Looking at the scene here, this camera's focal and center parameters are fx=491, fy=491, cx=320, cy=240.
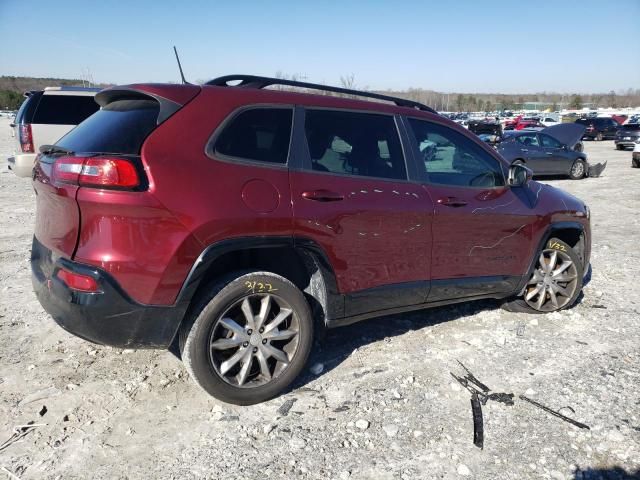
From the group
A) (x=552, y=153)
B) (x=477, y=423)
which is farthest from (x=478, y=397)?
(x=552, y=153)

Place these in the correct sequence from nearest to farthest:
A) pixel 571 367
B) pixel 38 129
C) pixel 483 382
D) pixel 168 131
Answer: pixel 168 131
pixel 483 382
pixel 571 367
pixel 38 129

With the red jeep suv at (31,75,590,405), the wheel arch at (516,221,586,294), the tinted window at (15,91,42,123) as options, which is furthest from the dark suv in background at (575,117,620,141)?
the red jeep suv at (31,75,590,405)

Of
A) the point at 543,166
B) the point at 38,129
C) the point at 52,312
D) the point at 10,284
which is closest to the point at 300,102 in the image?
the point at 52,312

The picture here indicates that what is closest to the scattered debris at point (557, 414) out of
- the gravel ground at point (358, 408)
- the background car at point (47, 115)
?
the gravel ground at point (358, 408)

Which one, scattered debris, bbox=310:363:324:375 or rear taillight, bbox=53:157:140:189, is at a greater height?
rear taillight, bbox=53:157:140:189

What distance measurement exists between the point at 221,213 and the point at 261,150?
49cm

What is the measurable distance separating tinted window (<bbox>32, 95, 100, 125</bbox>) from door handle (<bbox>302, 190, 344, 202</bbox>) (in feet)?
25.4

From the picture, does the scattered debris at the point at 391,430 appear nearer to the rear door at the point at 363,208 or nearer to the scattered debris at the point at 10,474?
the rear door at the point at 363,208

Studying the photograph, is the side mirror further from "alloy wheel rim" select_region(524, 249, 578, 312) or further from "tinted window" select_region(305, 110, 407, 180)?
"tinted window" select_region(305, 110, 407, 180)

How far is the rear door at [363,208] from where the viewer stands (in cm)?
299

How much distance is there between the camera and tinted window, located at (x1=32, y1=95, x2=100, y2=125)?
9.19m

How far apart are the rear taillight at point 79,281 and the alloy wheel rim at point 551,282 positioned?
3.47m

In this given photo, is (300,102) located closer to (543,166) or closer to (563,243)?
(563,243)

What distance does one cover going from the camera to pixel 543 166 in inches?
609
